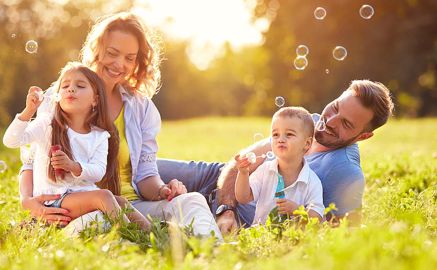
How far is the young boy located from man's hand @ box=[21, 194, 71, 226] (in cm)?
106

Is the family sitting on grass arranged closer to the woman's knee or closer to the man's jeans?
the woman's knee

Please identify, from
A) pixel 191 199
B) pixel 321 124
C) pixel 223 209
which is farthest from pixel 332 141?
pixel 191 199

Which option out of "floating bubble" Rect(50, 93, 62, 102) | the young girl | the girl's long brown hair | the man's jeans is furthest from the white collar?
"floating bubble" Rect(50, 93, 62, 102)

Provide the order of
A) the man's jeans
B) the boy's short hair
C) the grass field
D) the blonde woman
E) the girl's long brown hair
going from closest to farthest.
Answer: the grass field
the boy's short hair
the girl's long brown hair
the blonde woman
the man's jeans

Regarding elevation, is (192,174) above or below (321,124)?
below

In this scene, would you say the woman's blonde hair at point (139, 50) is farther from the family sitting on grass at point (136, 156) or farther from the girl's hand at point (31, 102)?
the girl's hand at point (31, 102)

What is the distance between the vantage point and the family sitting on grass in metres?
3.93

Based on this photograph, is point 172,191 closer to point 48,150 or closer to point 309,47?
point 48,150

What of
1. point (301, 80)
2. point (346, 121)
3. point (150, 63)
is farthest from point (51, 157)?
point (301, 80)

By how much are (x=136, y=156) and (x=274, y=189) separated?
1151 mm

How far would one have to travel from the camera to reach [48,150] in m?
4.07

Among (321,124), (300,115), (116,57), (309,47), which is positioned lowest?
(309,47)

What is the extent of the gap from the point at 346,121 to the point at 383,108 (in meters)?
0.26

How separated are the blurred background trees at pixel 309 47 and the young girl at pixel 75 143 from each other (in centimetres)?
1683
